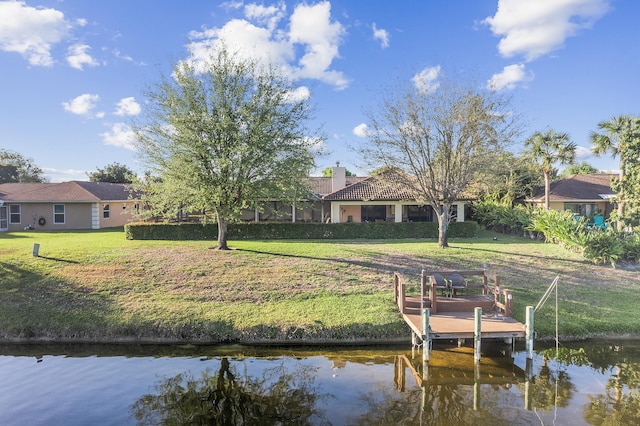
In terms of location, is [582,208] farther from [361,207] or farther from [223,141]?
[223,141]

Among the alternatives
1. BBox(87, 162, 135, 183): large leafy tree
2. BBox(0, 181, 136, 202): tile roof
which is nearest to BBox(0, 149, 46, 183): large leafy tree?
BBox(87, 162, 135, 183): large leafy tree

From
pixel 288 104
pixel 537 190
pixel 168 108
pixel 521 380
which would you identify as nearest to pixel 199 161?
pixel 168 108

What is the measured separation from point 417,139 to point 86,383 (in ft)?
53.5

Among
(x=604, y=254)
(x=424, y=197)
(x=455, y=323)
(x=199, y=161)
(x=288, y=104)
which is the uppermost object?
(x=288, y=104)

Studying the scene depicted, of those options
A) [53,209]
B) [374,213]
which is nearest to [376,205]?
[374,213]

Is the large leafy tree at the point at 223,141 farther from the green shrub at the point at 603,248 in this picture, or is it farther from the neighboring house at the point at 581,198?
the neighboring house at the point at 581,198

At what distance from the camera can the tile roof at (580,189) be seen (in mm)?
32344

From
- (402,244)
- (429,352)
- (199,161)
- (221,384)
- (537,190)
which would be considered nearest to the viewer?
(221,384)

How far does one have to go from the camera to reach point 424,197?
20516 millimetres

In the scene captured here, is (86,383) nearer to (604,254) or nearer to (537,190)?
(604,254)

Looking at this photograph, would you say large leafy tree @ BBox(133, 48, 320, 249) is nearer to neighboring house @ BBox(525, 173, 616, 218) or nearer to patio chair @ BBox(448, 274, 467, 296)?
patio chair @ BBox(448, 274, 467, 296)

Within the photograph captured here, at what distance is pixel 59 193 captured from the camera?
104 ft

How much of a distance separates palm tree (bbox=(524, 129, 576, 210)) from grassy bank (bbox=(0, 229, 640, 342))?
14.3 meters

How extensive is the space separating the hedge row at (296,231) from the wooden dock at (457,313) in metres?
10.8
